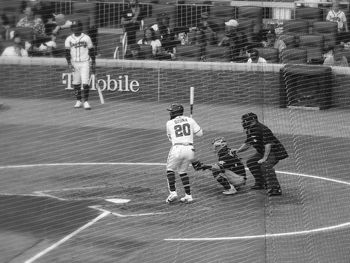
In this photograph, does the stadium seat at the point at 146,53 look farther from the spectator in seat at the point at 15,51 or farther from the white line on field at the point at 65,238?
the white line on field at the point at 65,238

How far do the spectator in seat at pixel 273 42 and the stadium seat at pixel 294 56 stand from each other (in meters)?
0.11

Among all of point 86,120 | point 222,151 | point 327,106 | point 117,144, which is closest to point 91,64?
point 86,120

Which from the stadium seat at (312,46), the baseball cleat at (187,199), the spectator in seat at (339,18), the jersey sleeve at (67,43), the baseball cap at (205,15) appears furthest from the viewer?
the baseball cap at (205,15)

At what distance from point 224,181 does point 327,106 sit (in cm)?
700

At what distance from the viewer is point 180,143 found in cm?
1695

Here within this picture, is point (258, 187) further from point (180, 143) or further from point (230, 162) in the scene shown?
point (180, 143)

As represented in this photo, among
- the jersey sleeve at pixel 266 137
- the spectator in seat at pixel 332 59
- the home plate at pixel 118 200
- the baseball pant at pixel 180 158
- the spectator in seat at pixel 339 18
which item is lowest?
the home plate at pixel 118 200

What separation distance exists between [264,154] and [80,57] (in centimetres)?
803

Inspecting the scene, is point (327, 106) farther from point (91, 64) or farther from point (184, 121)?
point (184, 121)

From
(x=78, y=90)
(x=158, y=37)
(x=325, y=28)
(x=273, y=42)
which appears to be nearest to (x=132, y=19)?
(x=158, y=37)

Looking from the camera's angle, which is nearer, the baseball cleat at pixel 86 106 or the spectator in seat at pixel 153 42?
the baseball cleat at pixel 86 106

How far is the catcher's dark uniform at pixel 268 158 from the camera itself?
680 inches

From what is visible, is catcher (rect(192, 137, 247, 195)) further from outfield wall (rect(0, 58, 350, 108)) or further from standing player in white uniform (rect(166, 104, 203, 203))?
outfield wall (rect(0, 58, 350, 108))

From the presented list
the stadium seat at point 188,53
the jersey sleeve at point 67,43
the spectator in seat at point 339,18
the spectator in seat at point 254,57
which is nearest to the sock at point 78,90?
the jersey sleeve at point 67,43
